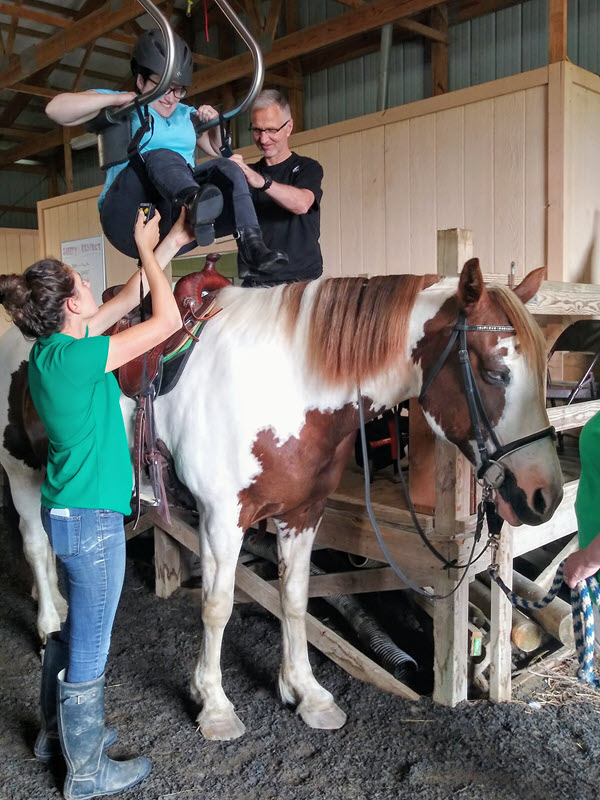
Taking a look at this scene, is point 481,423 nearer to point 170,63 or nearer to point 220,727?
point 170,63

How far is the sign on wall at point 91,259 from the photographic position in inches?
270

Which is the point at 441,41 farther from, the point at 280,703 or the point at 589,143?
the point at 280,703

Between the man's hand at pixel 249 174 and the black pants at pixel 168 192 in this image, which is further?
the man's hand at pixel 249 174

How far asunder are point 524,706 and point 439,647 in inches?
15.4

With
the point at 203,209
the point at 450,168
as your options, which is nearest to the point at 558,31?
the point at 450,168

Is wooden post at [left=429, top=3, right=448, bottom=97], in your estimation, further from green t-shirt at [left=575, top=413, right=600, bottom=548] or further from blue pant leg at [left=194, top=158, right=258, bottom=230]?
green t-shirt at [left=575, top=413, right=600, bottom=548]

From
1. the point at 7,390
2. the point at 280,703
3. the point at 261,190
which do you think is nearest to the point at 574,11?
the point at 261,190

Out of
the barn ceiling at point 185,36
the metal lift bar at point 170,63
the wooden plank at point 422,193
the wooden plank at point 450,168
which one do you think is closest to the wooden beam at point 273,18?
the barn ceiling at point 185,36

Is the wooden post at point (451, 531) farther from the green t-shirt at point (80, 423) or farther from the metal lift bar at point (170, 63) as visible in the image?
the green t-shirt at point (80, 423)

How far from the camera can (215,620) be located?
7.11 ft

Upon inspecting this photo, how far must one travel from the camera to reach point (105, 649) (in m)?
1.84

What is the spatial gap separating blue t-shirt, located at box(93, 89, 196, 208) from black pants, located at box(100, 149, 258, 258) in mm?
53

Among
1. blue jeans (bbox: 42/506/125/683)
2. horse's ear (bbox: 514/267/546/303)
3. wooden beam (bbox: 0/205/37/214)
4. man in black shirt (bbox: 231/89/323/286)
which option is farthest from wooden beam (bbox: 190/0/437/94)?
wooden beam (bbox: 0/205/37/214)

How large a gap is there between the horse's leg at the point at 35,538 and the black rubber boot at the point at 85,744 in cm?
117
